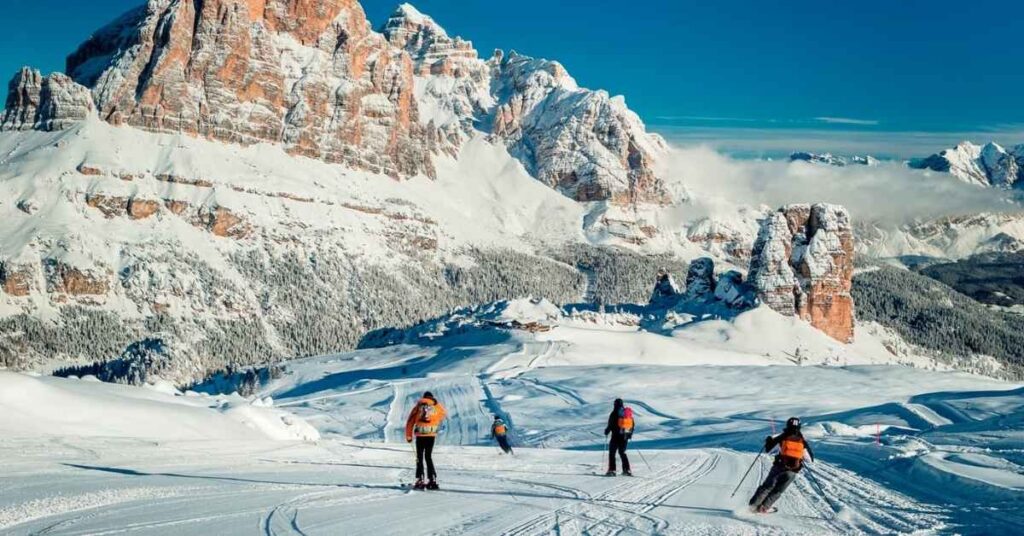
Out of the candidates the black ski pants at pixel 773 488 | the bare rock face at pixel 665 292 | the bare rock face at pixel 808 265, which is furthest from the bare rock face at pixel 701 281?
the black ski pants at pixel 773 488

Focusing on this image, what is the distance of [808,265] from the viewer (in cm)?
13112

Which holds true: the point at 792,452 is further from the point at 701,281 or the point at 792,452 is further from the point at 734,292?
the point at 701,281

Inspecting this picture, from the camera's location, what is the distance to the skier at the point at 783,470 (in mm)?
15539

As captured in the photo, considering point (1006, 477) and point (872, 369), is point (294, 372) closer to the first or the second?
point (872, 369)

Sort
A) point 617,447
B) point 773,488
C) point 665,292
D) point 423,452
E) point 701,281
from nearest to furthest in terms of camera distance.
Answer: point 773,488 < point 423,452 < point 617,447 < point 701,281 < point 665,292

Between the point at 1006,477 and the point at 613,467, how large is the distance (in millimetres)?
8556

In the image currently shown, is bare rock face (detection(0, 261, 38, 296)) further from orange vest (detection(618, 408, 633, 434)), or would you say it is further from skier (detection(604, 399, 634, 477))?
orange vest (detection(618, 408, 633, 434))

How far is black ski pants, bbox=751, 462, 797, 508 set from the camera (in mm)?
15523

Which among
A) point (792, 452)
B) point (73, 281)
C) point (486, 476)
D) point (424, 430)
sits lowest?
point (486, 476)

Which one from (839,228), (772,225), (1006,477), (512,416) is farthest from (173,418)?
(839,228)

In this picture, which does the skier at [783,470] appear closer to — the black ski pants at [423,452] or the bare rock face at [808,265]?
the black ski pants at [423,452]

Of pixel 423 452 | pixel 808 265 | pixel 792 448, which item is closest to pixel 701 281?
pixel 808 265

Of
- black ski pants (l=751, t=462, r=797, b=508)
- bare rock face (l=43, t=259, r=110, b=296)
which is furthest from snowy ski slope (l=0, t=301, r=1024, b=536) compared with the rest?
bare rock face (l=43, t=259, r=110, b=296)

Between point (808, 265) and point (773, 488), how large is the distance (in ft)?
401
